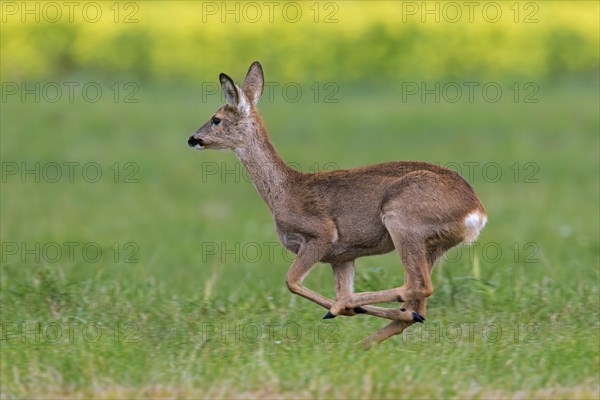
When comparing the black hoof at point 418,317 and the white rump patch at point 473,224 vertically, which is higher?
the white rump patch at point 473,224

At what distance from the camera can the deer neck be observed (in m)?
8.16

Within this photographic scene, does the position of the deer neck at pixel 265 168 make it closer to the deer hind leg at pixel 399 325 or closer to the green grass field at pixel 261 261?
the green grass field at pixel 261 261

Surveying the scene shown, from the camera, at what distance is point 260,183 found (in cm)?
822

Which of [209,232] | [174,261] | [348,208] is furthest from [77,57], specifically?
[348,208]

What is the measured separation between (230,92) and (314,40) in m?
17.2

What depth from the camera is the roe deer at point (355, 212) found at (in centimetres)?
751

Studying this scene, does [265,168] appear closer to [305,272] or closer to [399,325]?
[305,272]

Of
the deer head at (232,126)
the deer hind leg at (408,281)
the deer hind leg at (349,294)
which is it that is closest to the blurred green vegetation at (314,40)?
the deer head at (232,126)

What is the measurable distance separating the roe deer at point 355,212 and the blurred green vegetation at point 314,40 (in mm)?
16431

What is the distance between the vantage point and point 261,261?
13.2m

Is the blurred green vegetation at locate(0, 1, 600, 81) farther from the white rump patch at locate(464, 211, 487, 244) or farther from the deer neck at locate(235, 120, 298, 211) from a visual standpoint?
the white rump patch at locate(464, 211, 487, 244)

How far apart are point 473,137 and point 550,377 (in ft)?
45.7

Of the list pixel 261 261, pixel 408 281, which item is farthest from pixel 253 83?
pixel 261 261

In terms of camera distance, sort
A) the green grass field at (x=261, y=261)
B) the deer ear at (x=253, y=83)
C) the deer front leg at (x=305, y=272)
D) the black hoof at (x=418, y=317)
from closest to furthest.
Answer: the green grass field at (x=261, y=261) → the black hoof at (x=418, y=317) → the deer front leg at (x=305, y=272) → the deer ear at (x=253, y=83)
